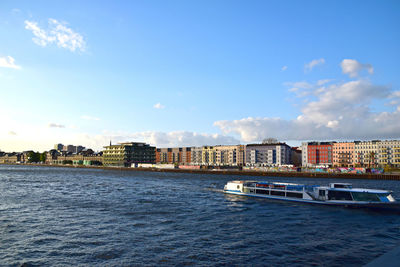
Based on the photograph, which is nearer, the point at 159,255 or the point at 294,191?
the point at 159,255

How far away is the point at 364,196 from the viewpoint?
4506 cm

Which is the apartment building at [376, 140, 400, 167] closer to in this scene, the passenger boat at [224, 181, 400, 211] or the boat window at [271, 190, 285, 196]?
the passenger boat at [224, 181, 400, 211]

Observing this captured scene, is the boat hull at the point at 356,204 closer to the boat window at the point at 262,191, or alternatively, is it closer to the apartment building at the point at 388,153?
the boat window at the point at 262,191

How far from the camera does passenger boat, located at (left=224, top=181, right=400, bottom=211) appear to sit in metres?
43.8

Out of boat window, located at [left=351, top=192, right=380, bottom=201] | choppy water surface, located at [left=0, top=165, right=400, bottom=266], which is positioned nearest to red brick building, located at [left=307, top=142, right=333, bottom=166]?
boat window, located at [left=351, top=192, right=380, bottom=201]

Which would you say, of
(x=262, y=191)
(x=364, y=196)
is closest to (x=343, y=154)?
(x=262, y=191)

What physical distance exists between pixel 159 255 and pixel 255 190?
39.4 meters

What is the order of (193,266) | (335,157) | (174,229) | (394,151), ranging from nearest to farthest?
(193,266) < (174,229) < (394,151) < (335,157)

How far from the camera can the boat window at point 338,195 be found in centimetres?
4663

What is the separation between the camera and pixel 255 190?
193 ft

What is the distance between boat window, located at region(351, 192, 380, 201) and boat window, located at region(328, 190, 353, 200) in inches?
29.0

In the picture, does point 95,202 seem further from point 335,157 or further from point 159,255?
point 335,157

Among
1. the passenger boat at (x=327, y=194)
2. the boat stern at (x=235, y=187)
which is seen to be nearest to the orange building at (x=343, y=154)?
the boat stern at (x=235, y=187)

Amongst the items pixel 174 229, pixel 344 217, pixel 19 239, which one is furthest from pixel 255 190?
pixel 19 239
